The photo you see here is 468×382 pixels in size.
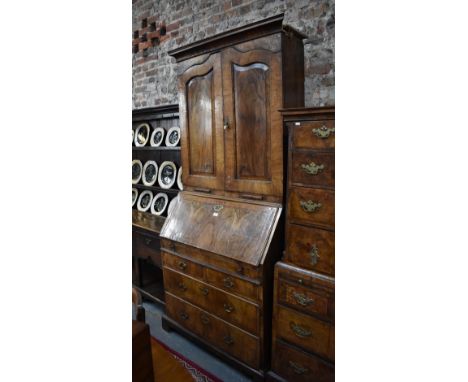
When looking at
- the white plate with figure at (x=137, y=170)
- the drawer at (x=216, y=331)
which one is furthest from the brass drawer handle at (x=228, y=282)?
the white plate with figure at (x=137, y=170)

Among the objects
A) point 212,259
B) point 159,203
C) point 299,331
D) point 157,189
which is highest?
point 157,189

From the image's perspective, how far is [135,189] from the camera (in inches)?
142

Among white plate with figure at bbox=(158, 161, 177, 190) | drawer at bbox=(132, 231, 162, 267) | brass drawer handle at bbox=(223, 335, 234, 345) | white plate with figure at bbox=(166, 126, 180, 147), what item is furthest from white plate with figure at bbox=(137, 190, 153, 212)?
brass drawer handle at bbox=(223, 335, 234, 345)

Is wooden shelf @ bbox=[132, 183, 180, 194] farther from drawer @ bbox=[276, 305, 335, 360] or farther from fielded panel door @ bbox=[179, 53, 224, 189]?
drawer @ bbox=[276, 305, 335, 360]

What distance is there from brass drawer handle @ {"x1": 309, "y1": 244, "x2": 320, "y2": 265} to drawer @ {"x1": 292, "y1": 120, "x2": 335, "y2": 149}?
56 cm

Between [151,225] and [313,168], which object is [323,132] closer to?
[313,168]

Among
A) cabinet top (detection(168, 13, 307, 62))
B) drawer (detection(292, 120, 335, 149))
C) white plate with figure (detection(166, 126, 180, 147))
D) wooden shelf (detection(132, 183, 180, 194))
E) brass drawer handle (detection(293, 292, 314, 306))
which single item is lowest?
brass drawer handle (detection(293, 292, 314, 306))

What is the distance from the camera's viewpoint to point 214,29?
286 centimetres

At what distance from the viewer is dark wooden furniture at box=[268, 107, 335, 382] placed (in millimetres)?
1654

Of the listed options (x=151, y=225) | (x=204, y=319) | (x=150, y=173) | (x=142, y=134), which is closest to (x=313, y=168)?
(x=204, y=319)

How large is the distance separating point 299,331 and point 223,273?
0.59 m

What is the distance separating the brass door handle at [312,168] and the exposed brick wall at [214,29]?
75 cm
